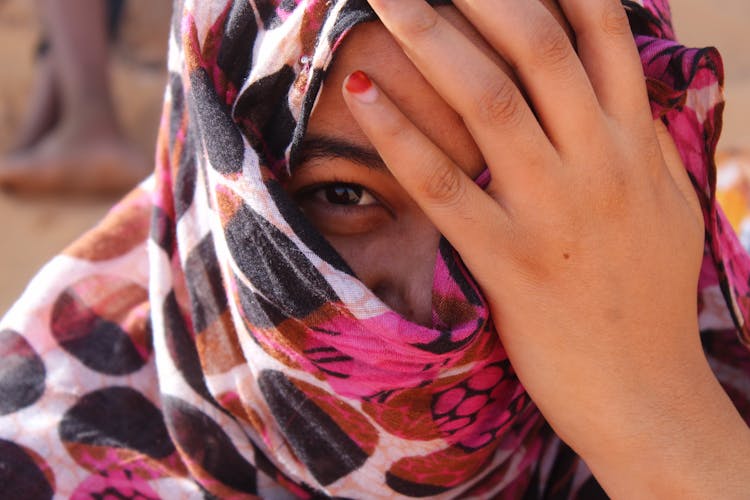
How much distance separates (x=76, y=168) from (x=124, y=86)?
0.75 meters

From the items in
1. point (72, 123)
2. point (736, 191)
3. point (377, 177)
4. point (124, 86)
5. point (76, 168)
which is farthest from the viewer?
point (124, 86)

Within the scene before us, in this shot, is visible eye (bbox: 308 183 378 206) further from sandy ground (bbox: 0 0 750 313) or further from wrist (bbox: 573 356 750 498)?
→ sandy ground (bbox: 0 0 750 313)

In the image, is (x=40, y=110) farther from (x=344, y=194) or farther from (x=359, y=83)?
(x=359, y=83)

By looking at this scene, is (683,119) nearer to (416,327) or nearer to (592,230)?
(592,230)

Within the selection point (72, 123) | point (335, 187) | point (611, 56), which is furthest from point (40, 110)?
point (611, 56)

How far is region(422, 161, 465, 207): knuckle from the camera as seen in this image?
1065mm

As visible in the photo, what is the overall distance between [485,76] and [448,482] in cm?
57

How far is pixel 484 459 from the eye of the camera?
4.32ft

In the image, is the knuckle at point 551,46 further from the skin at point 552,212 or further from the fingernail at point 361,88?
the fingernail at point 361,88

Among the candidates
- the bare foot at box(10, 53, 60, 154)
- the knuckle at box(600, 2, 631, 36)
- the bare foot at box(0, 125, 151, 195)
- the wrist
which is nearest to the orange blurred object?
the wrist

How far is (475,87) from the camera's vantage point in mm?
1036

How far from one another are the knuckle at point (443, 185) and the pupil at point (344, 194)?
0.46ft

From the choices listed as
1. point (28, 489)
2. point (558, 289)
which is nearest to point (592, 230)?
point (558, 289)

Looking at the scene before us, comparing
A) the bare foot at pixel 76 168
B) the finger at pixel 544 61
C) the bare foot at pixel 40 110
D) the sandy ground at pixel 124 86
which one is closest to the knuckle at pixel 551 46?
the finger at pixel 544 61
